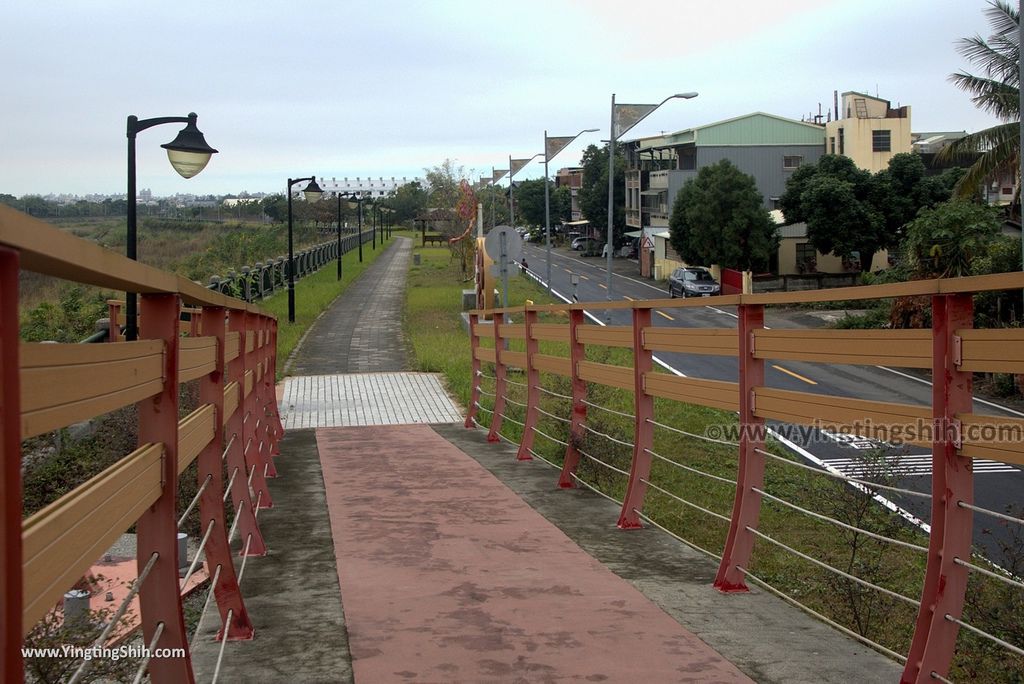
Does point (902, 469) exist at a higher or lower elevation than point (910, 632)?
higher

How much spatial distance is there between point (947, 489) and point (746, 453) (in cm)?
164

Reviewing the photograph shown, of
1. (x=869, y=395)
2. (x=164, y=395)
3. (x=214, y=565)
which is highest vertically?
(x=164, y=395)

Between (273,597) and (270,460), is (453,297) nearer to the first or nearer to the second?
(270,460)

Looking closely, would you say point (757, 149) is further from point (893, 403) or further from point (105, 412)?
point (105, 412)

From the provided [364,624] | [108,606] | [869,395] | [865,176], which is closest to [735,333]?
[364,624]

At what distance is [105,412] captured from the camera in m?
2.37

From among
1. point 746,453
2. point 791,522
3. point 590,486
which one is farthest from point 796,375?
point 746,453

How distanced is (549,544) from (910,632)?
224 cm

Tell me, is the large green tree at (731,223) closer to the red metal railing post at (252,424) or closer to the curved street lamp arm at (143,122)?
the curved street lamp arm at (143,122)

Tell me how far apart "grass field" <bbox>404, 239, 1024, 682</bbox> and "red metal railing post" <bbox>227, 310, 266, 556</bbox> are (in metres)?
2.27

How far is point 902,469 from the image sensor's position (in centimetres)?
744

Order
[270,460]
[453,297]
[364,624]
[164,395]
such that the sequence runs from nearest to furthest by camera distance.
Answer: [164,395]
[364,624]
[270,460]
[453,297]

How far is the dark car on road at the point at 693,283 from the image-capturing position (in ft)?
176

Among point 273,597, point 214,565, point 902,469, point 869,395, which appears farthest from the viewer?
point 869,395
